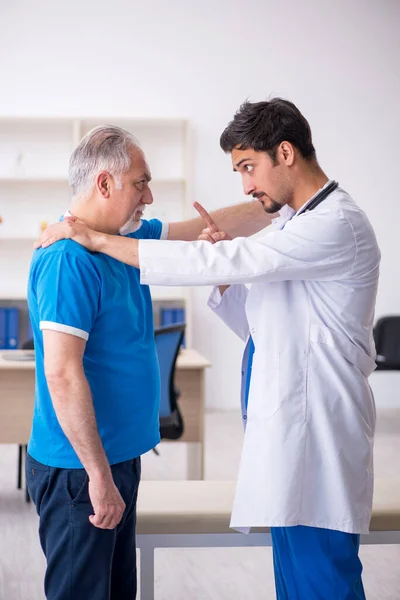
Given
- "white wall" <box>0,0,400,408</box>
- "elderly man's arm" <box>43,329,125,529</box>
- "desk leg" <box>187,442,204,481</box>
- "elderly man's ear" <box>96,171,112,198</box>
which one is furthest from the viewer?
"white wall" <box>0,0,400,408</box>

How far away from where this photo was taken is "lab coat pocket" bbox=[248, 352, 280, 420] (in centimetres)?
169

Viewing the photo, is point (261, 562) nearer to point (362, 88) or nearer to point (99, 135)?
point (99, 135)

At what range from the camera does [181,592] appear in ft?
9.16

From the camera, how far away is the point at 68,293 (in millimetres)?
1469

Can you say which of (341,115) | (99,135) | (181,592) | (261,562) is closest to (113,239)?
(99,135)

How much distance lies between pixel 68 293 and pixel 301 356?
556 millimetres

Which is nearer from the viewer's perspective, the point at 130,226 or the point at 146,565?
the point at 130,226

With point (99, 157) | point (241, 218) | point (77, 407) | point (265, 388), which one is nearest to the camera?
point (77, 407)

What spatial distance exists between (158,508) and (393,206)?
16.9 ft

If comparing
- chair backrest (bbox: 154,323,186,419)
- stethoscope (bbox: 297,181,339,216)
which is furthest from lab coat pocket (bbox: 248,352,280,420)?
chair backrest (bbox: 154,323,186,419)

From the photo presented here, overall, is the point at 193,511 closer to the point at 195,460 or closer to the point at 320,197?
the point at 320,197

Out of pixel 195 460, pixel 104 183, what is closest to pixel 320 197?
pixel 104 183

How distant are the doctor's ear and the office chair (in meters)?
2.10

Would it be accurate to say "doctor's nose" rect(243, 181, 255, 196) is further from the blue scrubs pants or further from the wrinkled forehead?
the blue scrubs pants
